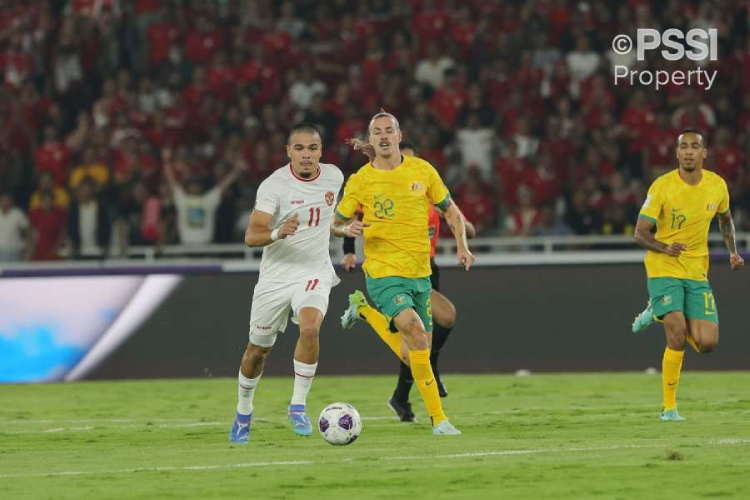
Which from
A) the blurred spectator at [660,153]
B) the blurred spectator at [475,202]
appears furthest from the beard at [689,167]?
the blurred spectator at [660,153]

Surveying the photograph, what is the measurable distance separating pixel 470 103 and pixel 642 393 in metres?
7.22

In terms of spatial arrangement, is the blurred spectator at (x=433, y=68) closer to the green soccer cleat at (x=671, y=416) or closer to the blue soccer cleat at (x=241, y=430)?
the green soccer cleat at (x=671, y=416)

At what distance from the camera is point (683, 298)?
12562 mm

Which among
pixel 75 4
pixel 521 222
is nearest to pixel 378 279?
pixel 521 222

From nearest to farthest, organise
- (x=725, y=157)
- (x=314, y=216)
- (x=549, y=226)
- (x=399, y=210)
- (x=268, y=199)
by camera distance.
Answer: (x=268, y=199) < (x=314, y=216) < (x=399, y=210) < (x=549, y=226) < (x=725, y=157)

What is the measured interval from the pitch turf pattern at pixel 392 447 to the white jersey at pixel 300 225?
1.25 m

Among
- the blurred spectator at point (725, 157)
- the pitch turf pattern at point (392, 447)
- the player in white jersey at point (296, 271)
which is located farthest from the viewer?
the blurred spectator at point (725, 157)

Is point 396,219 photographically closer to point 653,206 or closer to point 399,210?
point 399,210

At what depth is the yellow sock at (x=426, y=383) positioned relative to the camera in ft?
37.0

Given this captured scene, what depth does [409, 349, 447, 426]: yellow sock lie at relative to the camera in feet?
37.0

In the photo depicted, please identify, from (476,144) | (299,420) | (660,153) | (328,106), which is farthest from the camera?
(328,106)

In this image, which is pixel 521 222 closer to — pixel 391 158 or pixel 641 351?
pixel 641 351

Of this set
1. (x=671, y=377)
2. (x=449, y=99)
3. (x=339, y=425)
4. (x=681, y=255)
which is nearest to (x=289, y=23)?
(x=449, y=99)

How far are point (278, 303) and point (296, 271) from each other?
0.28 m
